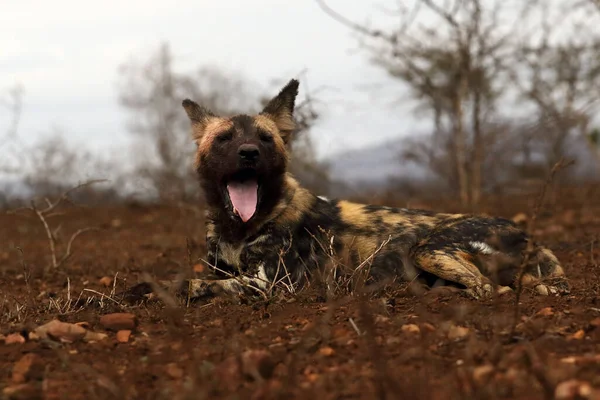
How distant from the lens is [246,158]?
4.81m

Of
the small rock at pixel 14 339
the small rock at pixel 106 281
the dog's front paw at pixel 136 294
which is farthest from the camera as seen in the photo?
the small rock at pixel 106 281

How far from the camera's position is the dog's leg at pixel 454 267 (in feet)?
14.8

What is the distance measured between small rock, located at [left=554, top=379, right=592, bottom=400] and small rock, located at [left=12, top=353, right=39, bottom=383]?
1.92 m

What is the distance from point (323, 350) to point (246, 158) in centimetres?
210

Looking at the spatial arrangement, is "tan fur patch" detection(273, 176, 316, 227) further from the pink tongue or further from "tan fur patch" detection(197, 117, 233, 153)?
"tan fur patch" detection(197, 117, 233, 153)

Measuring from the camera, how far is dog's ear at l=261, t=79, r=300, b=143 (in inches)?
216

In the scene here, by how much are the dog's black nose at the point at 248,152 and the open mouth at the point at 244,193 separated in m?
0.13

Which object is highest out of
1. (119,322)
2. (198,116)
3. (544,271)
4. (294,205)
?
(198,116)

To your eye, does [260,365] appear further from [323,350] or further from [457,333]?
[457,333]

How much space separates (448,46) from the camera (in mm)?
12797

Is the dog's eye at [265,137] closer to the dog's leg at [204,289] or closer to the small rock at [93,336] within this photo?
the dog's leg at [204,289]

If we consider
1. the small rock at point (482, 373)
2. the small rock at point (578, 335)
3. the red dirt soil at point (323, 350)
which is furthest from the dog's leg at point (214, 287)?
the small rock at point (482, 373)

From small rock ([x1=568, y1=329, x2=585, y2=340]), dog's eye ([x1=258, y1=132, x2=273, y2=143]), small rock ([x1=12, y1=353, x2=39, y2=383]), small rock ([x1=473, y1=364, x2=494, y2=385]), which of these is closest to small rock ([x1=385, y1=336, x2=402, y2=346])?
small rock ([x1=473, y1=364, x2=494, y2=385])

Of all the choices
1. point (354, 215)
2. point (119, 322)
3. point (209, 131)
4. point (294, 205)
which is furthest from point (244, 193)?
point (119, 322)
